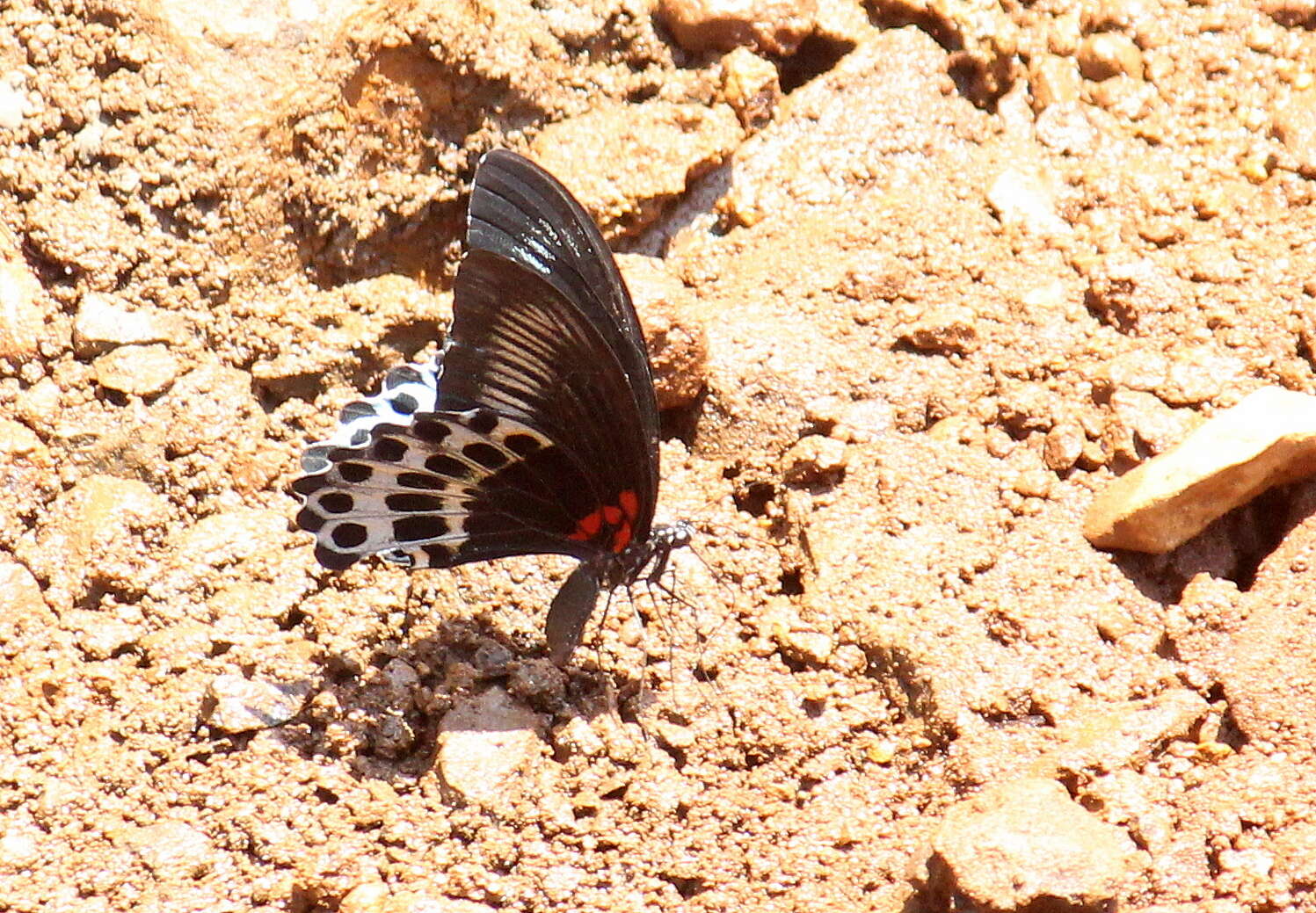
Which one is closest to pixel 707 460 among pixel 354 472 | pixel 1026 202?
pixel 354 472

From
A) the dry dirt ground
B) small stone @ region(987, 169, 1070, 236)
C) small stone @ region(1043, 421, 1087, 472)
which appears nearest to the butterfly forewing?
the dry dirt ground

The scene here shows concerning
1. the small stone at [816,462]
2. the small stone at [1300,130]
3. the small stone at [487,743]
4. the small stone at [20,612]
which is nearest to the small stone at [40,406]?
the small stone at [20,612]

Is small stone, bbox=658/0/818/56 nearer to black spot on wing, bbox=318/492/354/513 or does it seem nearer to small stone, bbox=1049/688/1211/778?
black spot on wing, bbox=318/492/354/513

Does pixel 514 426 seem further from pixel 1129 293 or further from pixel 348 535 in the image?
pixel 1129 293

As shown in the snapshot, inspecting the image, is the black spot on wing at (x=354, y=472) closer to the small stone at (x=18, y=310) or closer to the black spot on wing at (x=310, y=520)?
the black spot on wing at (x=310, y=520)

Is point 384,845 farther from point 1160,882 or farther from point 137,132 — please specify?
point 137,132
